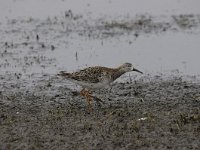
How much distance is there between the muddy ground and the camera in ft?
31.4

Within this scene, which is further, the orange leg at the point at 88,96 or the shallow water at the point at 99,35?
the shallow water at the point at 99,35

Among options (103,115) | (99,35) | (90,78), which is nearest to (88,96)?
(90,78)

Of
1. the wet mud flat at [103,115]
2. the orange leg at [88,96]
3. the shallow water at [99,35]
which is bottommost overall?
the wet mud flat at [103,115]

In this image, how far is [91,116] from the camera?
11086 mm

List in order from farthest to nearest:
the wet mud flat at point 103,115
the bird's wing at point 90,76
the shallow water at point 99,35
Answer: the shallow water at point 99,35 → the bird's wing at point 90,76 → the wet mud flat at point 103,115

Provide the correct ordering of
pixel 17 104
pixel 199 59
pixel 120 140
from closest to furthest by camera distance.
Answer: pixel 120 140 → pixel 17 104 → pixel 199 59

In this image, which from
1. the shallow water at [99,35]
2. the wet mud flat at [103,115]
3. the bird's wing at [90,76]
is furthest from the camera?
the shallow water at [99,35]

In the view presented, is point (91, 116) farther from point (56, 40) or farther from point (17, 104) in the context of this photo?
point (56, 40)

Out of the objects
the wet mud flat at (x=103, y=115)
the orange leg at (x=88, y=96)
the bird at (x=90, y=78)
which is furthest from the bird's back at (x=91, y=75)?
the wet mud flat at (x=103, y=115)

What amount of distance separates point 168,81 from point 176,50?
318 cm

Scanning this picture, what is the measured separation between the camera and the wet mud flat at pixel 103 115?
9.49 m

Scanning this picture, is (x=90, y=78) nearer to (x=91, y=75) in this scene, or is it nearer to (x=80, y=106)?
(x=91, y=75)

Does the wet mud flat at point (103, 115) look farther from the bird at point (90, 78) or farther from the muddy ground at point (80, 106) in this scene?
the bird at point (90, 78)

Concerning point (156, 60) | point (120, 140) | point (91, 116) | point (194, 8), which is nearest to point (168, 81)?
point (156, 60)
